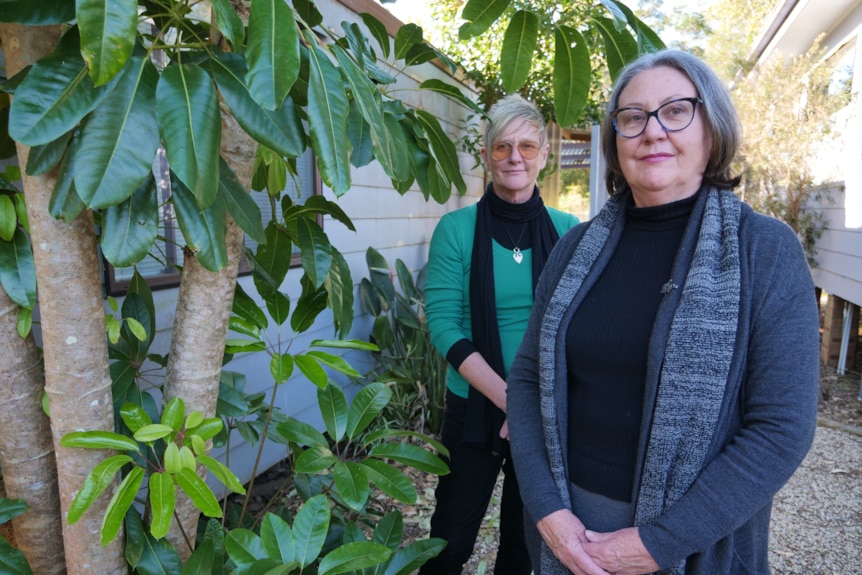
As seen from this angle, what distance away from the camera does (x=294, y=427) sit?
159 cm

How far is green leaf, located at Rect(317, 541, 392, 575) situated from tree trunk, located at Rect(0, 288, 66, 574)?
0.59 meters

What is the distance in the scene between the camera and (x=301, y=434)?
1.58m

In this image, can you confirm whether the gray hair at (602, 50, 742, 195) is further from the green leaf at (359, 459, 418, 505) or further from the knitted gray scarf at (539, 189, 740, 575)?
the green leaf at (359, 459, 418, 505)

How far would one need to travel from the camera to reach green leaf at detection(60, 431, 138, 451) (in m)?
1.14

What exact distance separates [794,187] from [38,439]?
7.54m

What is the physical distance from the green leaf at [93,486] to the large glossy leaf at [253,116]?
65 cm

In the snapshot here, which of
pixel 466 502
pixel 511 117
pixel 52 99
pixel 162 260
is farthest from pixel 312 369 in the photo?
pixel 162 260

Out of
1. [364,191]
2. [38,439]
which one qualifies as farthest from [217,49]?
[364,191]

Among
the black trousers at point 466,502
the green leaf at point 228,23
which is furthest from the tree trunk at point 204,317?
Result: the black trousers at point 466,502

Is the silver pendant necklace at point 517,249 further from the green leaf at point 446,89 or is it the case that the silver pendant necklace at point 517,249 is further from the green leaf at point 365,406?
the green leaf at point 365,406

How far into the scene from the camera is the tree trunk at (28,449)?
127 centimetres

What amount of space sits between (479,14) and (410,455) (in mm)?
1019

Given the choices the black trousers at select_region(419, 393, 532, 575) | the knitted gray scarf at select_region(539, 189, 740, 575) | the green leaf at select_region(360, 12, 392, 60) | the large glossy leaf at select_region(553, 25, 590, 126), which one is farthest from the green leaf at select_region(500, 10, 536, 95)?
the black trousers at select_region(419, 393, 532, 575)

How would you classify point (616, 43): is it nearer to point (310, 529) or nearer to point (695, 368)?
point (695, 368)
